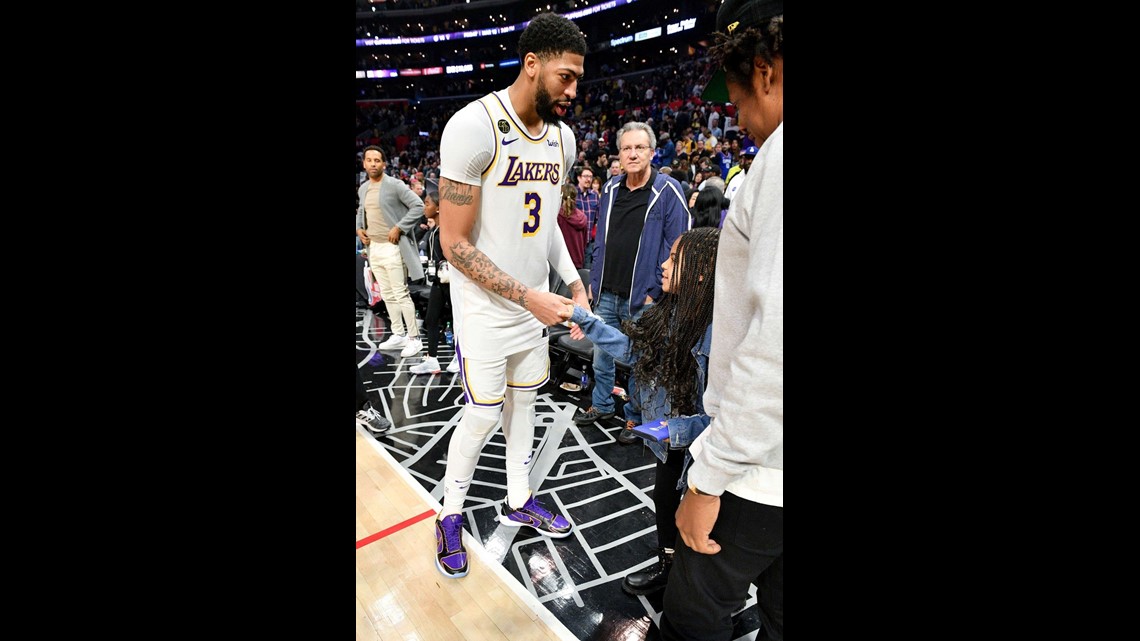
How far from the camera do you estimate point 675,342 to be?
1606mm

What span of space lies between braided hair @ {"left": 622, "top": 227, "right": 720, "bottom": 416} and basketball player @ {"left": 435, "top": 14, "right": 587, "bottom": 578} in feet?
1.05

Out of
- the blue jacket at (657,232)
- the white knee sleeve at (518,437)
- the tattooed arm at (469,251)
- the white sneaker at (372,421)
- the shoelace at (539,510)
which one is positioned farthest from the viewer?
the white sneaker at (372,421)

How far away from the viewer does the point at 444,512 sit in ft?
7.43

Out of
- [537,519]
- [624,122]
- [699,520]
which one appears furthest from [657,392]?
[624,122]

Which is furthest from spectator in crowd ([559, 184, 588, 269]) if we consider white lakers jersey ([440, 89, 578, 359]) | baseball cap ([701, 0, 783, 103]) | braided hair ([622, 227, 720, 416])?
baseball cap ([701, 0, 783, 103])

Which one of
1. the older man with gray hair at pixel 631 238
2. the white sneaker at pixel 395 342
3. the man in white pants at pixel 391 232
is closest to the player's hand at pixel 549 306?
the older man with gray hair at pixel 631 238

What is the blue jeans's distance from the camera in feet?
11.9

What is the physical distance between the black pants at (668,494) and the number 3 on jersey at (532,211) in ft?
3.45

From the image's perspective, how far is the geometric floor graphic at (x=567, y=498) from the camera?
6.66 feet

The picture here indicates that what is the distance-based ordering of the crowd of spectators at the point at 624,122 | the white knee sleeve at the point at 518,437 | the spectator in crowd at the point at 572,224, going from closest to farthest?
the white knee sleeve at the point at 518,437 < the spectator in crowd at the point at 572,224 < the crowd of spectators at the point at 624,122

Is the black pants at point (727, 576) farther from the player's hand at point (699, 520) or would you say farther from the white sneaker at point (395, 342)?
the white sneaker at point (395, 342)
